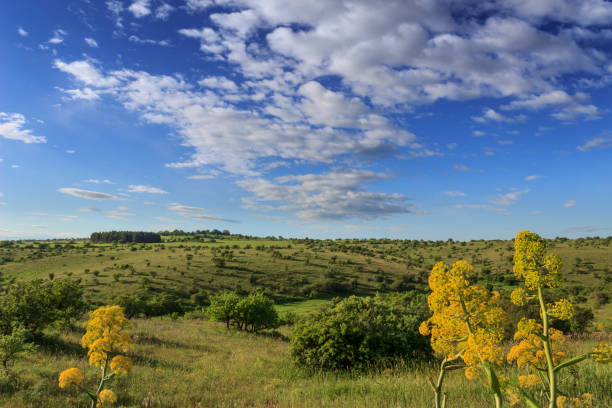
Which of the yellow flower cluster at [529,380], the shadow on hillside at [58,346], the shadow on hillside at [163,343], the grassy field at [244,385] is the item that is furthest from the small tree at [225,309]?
the yellow flower cluster at [529,380]

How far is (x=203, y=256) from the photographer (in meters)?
98.2

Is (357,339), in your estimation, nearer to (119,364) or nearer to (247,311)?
(119,364)

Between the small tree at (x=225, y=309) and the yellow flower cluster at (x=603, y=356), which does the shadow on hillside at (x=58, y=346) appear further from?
the yellow flower cluster at (x=603, y=356)

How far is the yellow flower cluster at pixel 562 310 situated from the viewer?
3018mm

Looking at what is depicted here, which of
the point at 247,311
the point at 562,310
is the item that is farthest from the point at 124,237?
the point at 562,310

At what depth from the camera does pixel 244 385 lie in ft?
36.8

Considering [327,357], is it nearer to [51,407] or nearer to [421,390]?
[421,390]

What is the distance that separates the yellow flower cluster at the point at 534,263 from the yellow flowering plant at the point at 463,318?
509 mm

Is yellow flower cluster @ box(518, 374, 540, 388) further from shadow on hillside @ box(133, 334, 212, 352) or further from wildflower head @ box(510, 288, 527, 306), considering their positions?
shadow on hillside @ box(133, 334, 212, 352)

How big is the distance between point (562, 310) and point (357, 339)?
39.2 ft

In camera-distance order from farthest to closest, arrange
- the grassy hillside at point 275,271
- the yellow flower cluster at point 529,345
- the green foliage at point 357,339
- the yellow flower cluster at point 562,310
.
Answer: the grassy hillside at point 275,271 < the green foliage at point 357,339 < the yellow flower cluster at point 529,345 < the yellow flower cluster at point 562,310

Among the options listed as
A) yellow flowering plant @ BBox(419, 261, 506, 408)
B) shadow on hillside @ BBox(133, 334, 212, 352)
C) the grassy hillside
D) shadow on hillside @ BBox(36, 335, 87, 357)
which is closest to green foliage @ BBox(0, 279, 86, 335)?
shadow on hillside @ BBox(36, 335, 87, 357)

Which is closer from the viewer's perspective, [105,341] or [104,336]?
[105,341]

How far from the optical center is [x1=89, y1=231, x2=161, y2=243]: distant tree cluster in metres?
168
